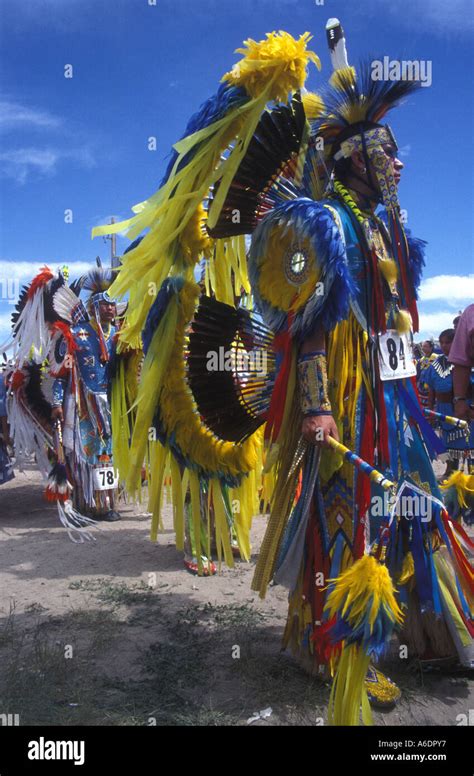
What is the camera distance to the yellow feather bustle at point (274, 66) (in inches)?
101

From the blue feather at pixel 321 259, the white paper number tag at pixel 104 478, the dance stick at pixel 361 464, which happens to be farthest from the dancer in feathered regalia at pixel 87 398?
the dance stick at pixel 361 464

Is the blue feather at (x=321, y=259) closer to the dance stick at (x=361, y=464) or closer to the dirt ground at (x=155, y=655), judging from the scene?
the dance stick at (x=361, y=464)

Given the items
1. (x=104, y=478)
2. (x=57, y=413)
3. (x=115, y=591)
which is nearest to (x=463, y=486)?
(x=115, y=591)

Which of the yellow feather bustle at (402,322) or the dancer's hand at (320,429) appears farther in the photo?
the yellow feather bustle at (402,322)

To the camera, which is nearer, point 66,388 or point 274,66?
point 274,66

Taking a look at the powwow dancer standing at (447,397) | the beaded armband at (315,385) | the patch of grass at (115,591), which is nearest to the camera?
the beaded armband at (315,385)

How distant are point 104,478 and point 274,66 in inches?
187

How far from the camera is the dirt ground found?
8.34ft

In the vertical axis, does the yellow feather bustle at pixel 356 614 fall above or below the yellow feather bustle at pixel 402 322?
below

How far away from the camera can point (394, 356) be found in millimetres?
2695

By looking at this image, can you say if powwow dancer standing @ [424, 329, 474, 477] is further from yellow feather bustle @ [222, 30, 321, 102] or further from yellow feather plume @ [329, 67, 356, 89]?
yellow feather bustle @ [222, 30, 321, 102]

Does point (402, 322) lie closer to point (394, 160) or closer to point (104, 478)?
point (394, 160)

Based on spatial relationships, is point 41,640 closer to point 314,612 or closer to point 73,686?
point 73,686
